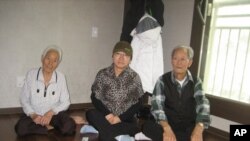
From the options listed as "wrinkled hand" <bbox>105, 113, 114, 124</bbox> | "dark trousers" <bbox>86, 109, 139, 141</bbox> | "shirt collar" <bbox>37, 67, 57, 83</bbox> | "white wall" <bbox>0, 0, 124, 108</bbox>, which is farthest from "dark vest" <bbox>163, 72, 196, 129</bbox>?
"white wall" <bbox>0, 0, 124, 108</bbox>

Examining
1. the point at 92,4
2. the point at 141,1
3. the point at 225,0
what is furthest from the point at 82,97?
the point at 225,0

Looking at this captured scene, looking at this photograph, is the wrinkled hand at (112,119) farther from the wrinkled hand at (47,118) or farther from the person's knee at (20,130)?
the person's knee at (20,130)

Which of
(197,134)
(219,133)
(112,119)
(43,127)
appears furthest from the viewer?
(219,133)

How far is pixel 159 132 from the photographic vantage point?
1.87 m

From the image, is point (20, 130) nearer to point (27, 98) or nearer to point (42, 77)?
point (27, 98)

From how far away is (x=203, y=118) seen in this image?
6.00 ft

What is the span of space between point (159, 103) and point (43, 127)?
0.97m

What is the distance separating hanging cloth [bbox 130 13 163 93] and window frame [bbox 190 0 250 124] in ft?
1.22

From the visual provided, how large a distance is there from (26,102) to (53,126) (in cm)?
30

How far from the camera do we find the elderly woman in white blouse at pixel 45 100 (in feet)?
6.88

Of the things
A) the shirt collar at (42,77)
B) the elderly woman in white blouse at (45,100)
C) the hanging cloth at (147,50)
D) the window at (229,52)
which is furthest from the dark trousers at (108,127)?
the window at (229,52)

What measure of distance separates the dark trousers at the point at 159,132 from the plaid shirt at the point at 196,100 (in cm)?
7

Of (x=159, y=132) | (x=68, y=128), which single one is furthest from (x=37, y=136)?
(x=159, y=132)

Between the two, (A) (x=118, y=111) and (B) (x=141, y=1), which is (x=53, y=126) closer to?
(A) (x=118, y=111)
